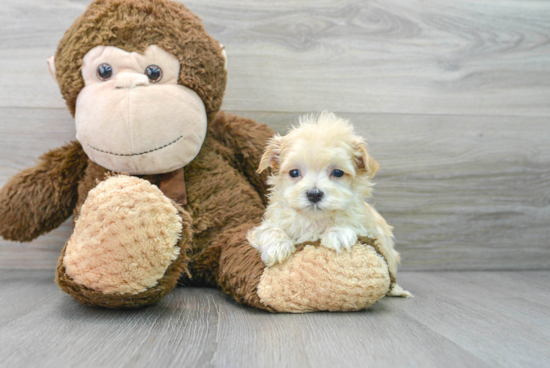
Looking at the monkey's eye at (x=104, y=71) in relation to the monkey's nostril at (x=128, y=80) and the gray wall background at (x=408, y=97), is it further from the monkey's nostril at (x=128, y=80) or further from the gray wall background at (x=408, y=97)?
the gray wall background at (x=408, y=97)

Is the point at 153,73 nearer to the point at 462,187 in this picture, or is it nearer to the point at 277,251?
the point at 277,251

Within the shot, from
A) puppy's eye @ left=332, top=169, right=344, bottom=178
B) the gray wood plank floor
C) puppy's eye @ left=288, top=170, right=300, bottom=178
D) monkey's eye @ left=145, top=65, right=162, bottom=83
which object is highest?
monkey's eye @ left=145, top=65, right=162, bottom=83

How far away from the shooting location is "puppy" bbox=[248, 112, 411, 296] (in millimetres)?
910

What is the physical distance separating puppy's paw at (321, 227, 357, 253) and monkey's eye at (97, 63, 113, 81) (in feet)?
2.11

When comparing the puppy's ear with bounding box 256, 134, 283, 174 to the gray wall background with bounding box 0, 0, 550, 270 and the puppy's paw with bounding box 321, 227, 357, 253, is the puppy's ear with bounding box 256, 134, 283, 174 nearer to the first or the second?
the puppy's paw with bounding box 321, 227, 357, 253

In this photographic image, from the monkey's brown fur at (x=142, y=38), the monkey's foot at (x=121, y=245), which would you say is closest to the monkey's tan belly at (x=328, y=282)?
the monkey's foot at (x=121, y=245)

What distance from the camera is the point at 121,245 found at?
831mm

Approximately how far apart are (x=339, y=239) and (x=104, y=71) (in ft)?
2.26

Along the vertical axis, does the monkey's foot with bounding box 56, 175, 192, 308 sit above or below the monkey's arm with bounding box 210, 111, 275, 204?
below

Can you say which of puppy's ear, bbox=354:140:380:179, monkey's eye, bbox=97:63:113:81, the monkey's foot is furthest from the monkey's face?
puppy's ear, bbox=354:140:380:179

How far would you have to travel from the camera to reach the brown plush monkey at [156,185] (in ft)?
2.78

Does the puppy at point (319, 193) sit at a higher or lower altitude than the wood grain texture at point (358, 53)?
lower

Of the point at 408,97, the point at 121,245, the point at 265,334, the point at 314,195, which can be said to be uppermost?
the point at 408,97

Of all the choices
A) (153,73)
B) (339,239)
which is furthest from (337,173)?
(153,73)
